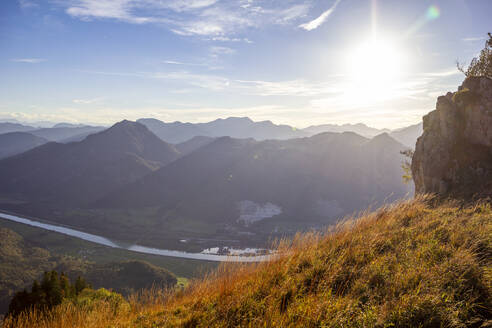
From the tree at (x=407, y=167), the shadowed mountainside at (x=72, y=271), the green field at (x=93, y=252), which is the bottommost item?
the green field at (x=93, y=252)

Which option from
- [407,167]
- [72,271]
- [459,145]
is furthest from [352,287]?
[72,271]

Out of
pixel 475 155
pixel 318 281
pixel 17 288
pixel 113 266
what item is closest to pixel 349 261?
pixel 318 281

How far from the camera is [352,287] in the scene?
5.16m

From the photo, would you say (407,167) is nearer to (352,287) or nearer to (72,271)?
(352,287)

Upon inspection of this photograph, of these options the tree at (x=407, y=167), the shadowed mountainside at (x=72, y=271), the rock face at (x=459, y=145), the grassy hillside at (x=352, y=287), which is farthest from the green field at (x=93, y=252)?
the grassy hillside at (x=352, y=287)

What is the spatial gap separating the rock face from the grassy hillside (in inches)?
387

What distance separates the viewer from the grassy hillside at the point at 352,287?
421 cm

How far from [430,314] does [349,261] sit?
222 centimetres

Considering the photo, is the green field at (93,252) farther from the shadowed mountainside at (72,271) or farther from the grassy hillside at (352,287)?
the grassy hillside at (352,287)

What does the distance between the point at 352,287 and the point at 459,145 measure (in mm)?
23149

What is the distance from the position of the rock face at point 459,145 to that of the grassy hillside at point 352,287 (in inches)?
387

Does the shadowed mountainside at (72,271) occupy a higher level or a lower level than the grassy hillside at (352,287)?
lower

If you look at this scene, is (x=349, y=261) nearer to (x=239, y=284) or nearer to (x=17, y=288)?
(x=239, y=284)

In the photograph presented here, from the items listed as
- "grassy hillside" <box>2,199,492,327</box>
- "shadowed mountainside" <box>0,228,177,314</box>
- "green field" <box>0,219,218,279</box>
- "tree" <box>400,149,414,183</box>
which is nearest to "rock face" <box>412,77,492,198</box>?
"tree" <box>400,149,414,183</box>
